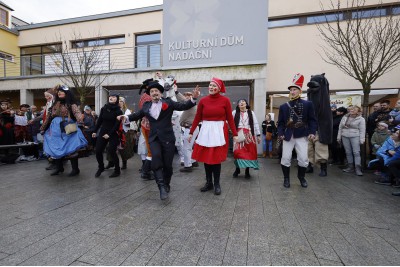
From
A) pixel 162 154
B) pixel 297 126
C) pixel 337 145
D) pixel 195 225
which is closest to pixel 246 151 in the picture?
pixel 297 126

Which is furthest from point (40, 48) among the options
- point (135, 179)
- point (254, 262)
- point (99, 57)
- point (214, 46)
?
point (254, 262)

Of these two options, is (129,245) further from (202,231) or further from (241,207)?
(241,207)

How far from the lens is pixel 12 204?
3488 mm

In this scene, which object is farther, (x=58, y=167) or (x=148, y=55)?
(x=148, y=55)

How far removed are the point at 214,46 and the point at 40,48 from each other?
1399 cm

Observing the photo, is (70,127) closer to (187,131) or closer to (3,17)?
(187,131)

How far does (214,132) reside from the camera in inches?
164

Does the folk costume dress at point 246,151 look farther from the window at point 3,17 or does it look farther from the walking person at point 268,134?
the window at point 3,17

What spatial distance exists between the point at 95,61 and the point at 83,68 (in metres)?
0.68


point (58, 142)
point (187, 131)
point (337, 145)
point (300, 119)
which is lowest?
point (337, 145)

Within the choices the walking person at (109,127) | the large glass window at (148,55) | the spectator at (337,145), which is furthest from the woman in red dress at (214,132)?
the large glass window at (148,55)

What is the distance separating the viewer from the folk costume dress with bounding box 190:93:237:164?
4.11m

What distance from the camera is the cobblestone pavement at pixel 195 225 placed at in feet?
6.93

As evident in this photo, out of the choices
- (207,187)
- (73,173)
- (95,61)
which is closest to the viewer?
(207,187)
